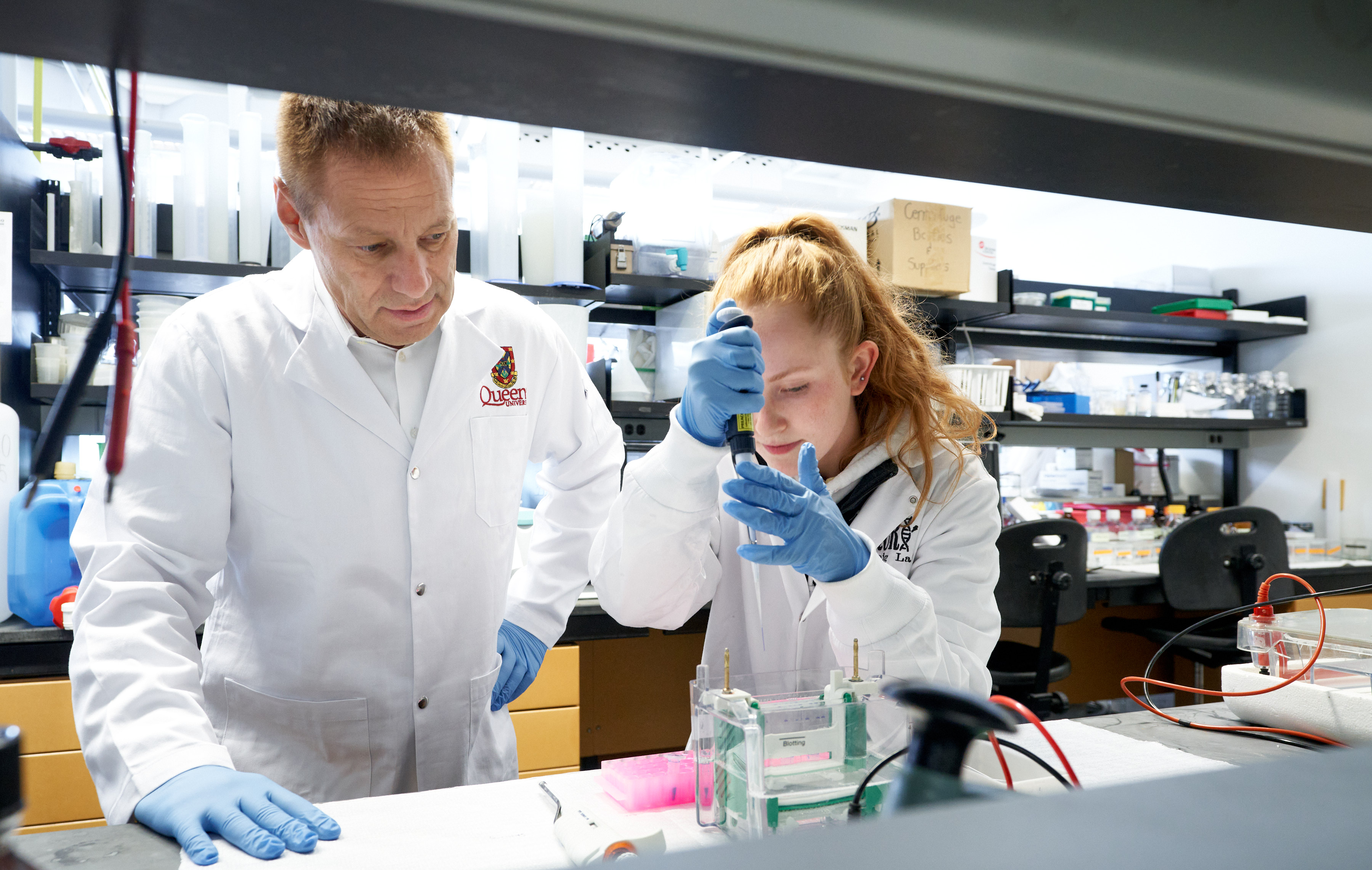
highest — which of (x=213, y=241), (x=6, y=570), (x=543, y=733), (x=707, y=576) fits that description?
(x=213, y=241)

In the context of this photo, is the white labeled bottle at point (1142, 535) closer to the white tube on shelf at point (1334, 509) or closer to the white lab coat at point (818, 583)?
the white tube on shelf at point (1334, 509)

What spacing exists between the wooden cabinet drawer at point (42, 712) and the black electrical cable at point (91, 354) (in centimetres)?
212

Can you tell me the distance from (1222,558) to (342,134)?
3.32 metres

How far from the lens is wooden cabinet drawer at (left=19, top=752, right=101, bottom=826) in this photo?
2014mm

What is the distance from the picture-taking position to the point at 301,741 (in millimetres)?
1395

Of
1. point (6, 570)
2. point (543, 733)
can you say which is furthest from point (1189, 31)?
point (6, 570)

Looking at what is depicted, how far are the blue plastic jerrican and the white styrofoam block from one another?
2471 mm

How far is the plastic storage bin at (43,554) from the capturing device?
215 cm

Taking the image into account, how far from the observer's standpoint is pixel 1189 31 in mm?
332

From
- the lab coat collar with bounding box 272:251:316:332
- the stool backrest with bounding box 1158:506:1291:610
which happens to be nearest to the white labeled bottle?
the stool backrest with bounding box 1158:506:1291:610

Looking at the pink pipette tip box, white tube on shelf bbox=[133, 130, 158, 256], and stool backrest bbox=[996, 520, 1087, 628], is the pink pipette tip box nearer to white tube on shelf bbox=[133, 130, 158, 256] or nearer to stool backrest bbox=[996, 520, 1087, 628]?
stool backrest bbox=[996, 520, 1087, 628]

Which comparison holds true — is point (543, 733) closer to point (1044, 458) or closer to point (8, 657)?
point (8, 657)

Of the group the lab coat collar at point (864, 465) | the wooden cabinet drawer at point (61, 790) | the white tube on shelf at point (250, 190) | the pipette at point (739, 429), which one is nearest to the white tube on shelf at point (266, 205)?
the white tube on shelf at point (250, 190)

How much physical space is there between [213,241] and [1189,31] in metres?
2.74
